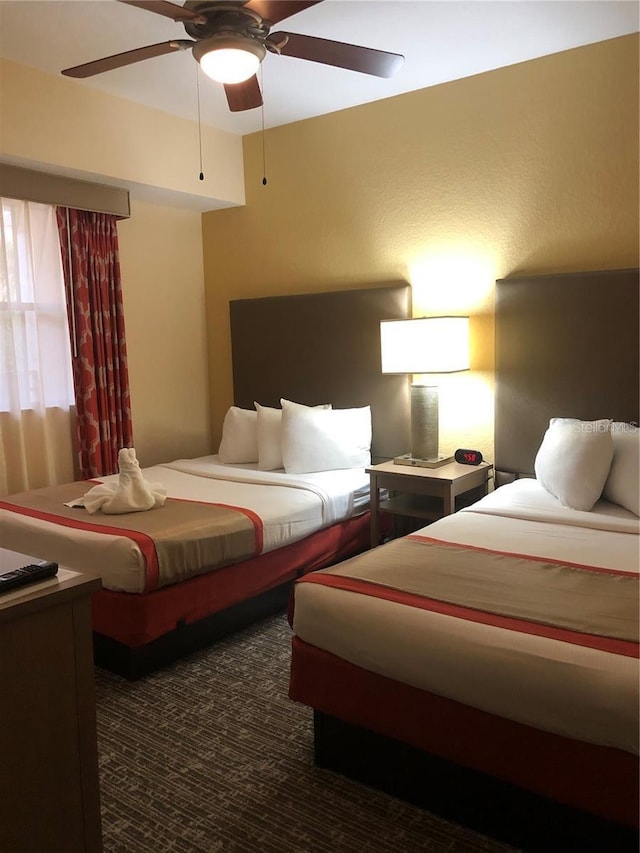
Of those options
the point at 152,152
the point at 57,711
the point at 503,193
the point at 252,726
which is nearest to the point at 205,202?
the point at 152,152

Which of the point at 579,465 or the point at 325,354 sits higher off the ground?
the point at 325,354

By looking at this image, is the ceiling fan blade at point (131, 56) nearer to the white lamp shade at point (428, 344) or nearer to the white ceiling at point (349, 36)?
the white ceiling at point (349, 36)

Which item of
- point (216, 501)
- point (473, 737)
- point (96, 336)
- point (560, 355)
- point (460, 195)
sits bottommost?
point (473, 737)

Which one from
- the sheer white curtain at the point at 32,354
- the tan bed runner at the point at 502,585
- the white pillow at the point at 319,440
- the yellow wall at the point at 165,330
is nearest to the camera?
the tan bed runner at the point at 502,585

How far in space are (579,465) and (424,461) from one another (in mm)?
973

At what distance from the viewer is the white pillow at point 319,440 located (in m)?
3.80

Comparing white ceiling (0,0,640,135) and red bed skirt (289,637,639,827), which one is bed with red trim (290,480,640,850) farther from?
white ceiling (0,0,640,135)

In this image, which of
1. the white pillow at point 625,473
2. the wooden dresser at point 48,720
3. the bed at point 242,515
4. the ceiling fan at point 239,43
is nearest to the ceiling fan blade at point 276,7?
the ceiling fan at point 239,43

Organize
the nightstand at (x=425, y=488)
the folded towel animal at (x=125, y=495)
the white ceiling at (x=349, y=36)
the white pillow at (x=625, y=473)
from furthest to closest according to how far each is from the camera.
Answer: the nightstand at (x=425, y=488) < the folded towel animal at (x=125, y=495) < the white ceiling at (x=349, y=36) < the white pillow at (x=625, y=473)

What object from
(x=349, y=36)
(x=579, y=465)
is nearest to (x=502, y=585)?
(x=579, y=465)

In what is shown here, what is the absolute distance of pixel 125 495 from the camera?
304cm

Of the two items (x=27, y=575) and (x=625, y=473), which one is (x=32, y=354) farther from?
(x=625, y=473)

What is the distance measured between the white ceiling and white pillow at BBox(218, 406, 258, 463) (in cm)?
188

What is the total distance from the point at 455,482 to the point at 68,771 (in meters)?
2.30
